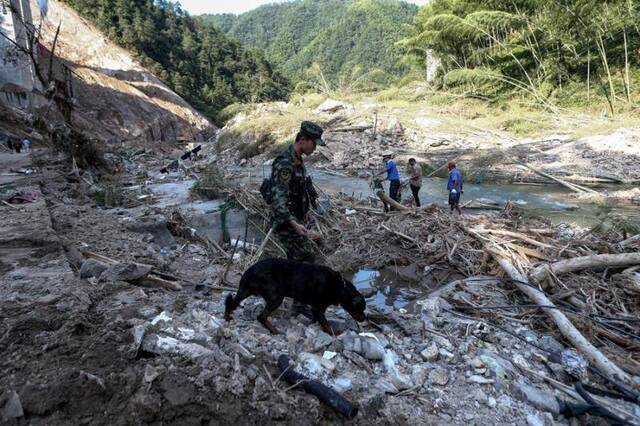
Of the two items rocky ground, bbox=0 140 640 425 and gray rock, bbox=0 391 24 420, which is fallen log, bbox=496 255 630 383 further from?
gray rock, bbox=0 391 24 420

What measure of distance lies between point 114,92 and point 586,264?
128 feet

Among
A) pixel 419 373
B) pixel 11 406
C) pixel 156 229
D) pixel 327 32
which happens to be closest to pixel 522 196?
pixel 156 229

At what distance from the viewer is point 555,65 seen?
2112cm

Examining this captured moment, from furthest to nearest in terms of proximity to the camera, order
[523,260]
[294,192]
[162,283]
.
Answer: [523,260] < [162,283] < [294,192]

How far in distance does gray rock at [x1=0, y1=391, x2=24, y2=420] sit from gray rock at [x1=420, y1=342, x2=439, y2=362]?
246 centimetres

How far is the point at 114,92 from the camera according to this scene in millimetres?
35625

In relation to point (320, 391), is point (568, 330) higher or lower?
lower

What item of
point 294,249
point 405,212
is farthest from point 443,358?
point 405,212

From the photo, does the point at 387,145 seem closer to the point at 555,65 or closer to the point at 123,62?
the point at 555,65

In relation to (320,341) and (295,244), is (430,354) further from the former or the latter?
(295,244)

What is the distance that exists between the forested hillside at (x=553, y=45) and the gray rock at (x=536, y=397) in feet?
60.4

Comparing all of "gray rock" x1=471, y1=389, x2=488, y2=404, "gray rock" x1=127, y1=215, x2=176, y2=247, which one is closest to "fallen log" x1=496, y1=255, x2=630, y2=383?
"gray rock" x1=471, y1=389, x2=488, y2=404

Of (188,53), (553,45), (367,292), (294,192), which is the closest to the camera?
(294,192)

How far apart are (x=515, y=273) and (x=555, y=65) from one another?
2110 cm
